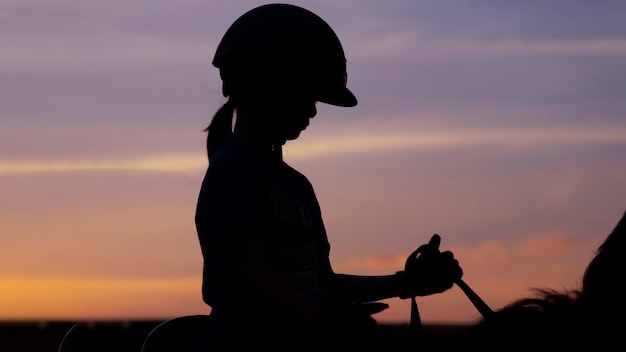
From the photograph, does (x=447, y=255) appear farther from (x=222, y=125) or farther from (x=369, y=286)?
(x=222, y=125)

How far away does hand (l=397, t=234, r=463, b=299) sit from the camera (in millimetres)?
4879

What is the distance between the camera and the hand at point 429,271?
488 cm

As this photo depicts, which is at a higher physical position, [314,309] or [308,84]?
[308,84]

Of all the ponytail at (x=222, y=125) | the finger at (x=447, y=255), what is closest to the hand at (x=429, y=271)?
the finger at (x=447, y=255)

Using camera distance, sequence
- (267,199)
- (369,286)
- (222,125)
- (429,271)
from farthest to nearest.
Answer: (369,286)
(429,271)
(222,125)
(267,199)

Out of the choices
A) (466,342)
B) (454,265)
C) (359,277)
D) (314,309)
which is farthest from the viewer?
(359,277)

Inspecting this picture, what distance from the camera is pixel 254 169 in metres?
4.63

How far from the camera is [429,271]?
494cm

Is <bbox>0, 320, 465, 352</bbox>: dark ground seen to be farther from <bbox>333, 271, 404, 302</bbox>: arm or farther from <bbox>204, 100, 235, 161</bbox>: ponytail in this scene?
<bbox>204, 100, 235, 161</bbox>: ponytail

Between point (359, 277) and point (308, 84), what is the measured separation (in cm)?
100

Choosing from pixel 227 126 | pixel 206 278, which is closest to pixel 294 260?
pixel 206 278

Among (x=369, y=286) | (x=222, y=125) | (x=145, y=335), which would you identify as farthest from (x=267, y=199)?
(x=145, y=335)

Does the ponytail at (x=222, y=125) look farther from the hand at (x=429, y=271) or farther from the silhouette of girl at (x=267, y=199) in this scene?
the hand at (x=429, y=271)

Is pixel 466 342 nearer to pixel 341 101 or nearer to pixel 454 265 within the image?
pixel 454 265
